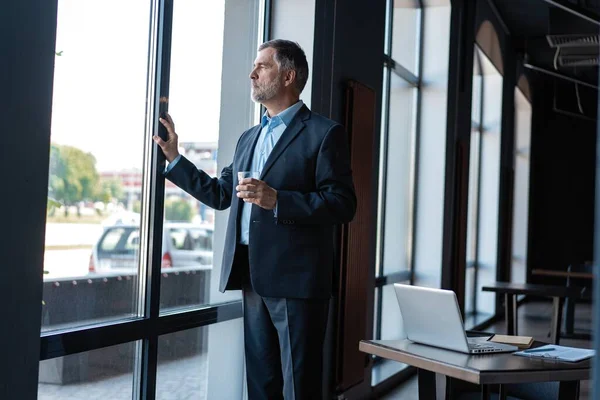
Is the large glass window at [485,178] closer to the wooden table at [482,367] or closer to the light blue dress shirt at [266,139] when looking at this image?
the light blue dress shirt at [266,139]

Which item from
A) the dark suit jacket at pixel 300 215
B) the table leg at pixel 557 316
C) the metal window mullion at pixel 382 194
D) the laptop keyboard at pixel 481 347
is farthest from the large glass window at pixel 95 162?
the table leg at pixel 557 316

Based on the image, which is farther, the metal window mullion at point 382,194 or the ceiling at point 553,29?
the ceiling at point 553,29

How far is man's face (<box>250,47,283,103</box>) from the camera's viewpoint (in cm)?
298

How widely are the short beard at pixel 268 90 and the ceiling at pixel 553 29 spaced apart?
11.5ft

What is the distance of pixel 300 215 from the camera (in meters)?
2.75

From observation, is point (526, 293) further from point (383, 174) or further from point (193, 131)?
point (193, 131)

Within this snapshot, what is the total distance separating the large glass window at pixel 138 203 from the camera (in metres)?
2.71

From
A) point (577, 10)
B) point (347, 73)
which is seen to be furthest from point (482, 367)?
point (577, 10)

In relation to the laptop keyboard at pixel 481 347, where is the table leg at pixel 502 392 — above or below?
below

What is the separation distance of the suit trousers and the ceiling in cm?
388

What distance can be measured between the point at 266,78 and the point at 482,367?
1.38 metres

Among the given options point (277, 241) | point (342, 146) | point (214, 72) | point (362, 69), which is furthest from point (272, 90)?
point (362, 69)

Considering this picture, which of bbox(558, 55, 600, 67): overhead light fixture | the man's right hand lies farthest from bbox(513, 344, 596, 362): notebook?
bbox(558, 55, 600, 67): overhead light fixture

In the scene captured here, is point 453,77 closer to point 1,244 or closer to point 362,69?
point 362,69
